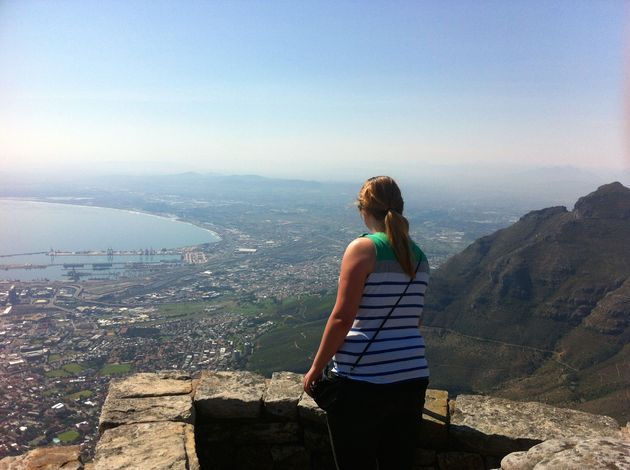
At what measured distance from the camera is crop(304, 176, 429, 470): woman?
2662mm

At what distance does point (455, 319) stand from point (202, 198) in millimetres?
131274

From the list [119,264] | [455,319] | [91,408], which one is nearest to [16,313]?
[91,408]

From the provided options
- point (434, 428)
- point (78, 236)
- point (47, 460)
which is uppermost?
point (434, 428)

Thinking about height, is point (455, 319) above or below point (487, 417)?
below

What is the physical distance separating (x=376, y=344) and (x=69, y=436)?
17.8 metres

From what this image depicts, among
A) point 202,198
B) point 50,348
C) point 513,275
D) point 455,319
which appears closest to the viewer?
point 50,348

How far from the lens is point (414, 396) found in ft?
9.29

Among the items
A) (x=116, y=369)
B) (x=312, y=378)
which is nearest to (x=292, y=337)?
(x=116, y=369)

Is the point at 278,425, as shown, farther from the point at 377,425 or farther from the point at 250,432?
the point at 377,425

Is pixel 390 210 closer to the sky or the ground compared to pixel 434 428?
closer to the sky

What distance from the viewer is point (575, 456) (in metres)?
2.15

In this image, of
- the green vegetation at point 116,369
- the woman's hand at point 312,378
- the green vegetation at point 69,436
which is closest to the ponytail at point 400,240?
the woman's hand at point 312,378

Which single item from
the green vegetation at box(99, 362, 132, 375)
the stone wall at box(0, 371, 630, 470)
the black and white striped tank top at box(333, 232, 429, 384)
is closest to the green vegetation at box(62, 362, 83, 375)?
the green vegetation at box(99, 362, 132, 375)

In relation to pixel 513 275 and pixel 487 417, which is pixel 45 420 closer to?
pixel 487 417
